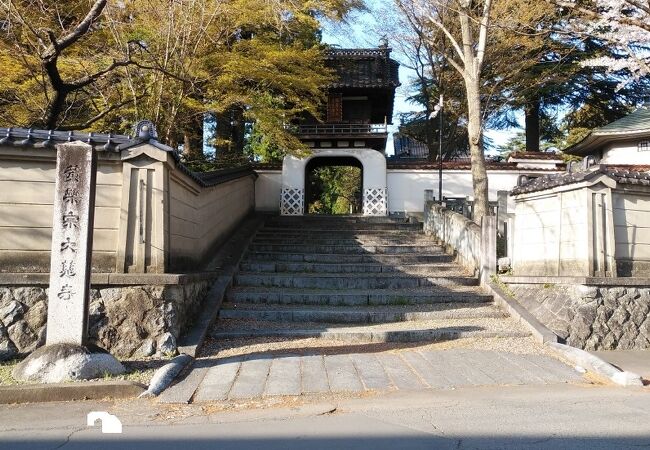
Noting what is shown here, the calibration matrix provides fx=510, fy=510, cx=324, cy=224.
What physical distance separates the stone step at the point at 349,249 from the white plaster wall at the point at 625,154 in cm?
1109

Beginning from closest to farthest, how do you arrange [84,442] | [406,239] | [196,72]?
[84,442], [196,72], [406,239]

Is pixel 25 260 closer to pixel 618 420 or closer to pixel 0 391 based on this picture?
pixel 0 391

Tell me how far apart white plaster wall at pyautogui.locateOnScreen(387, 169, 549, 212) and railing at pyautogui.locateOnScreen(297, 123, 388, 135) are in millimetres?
1904

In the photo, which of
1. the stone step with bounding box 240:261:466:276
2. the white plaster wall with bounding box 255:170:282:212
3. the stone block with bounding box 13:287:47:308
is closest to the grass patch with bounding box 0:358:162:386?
the stone block with bounding box 13:287:47:308

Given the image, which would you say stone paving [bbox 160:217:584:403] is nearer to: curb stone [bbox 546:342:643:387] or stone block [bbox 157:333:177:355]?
curb stone [bbox 546:342:643:387]

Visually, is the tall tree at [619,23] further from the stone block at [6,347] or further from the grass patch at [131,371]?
the stone block at [6,347]

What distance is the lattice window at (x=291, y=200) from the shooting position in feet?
59.6

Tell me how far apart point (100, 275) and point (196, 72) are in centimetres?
622

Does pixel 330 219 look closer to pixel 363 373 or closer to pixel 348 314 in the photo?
pixel 348 314

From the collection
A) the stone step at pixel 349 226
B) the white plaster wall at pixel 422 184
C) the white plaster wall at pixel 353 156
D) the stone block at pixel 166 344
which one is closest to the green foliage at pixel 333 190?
the white plaster wall at pixel 353 156

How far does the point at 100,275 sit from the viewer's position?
6.40 metres

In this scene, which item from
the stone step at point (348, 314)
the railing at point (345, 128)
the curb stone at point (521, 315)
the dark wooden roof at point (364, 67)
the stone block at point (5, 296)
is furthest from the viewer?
the dark wooden roof at point (364, 67)

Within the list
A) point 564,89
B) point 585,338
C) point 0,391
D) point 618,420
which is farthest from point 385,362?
point 564,89

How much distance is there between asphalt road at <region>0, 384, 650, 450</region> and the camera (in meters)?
3.89
